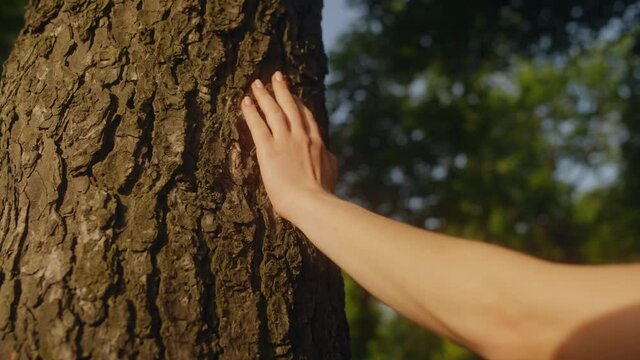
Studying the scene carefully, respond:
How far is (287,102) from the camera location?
232 cm

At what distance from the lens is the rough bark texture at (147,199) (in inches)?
74.2

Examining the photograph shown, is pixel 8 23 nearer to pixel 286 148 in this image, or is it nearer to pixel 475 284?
pixel 286 148

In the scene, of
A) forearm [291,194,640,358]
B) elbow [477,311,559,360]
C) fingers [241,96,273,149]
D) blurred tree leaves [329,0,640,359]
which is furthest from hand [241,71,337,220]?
blurred tree leaves [329,0,640,359]

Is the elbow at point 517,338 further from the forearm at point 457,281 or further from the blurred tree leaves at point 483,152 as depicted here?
the blurred tree leaves at point 483,152

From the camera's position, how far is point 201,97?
221 centimetres

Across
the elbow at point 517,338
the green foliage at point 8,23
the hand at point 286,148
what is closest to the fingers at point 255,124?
the hand at point 286,148

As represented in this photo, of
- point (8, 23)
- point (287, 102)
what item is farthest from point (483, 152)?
point (287, 102)

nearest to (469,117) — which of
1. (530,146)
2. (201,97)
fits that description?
(530,146)

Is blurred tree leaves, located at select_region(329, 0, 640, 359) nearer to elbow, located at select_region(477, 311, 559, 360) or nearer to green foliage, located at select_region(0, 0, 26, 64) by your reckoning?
green foliage, located at select_region(0, 0, 26, 64)

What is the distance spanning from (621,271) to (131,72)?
1.47 m

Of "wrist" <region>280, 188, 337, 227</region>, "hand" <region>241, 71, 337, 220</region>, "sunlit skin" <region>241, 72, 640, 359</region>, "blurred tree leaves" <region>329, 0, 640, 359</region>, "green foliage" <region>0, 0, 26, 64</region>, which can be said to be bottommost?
"sunlit skin" <region>241, 72, 640, 359</region>

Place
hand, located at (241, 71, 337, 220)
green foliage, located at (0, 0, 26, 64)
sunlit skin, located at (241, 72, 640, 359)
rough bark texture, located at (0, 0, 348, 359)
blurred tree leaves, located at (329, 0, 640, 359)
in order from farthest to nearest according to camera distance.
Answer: blurred tree leaves, located at (329, 0, 640, 359), green foliage, located at (0, 0, 26, 64), hand, located at (241, 71, 337, 220), rough bark texture, located at (0, 0, 348, 359), sunlit skin, located at (241, 72, 640, 359)

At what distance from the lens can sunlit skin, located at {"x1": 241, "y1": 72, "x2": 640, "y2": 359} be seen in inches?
55.8

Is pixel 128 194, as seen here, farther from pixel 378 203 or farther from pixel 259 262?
pixel 378 203
